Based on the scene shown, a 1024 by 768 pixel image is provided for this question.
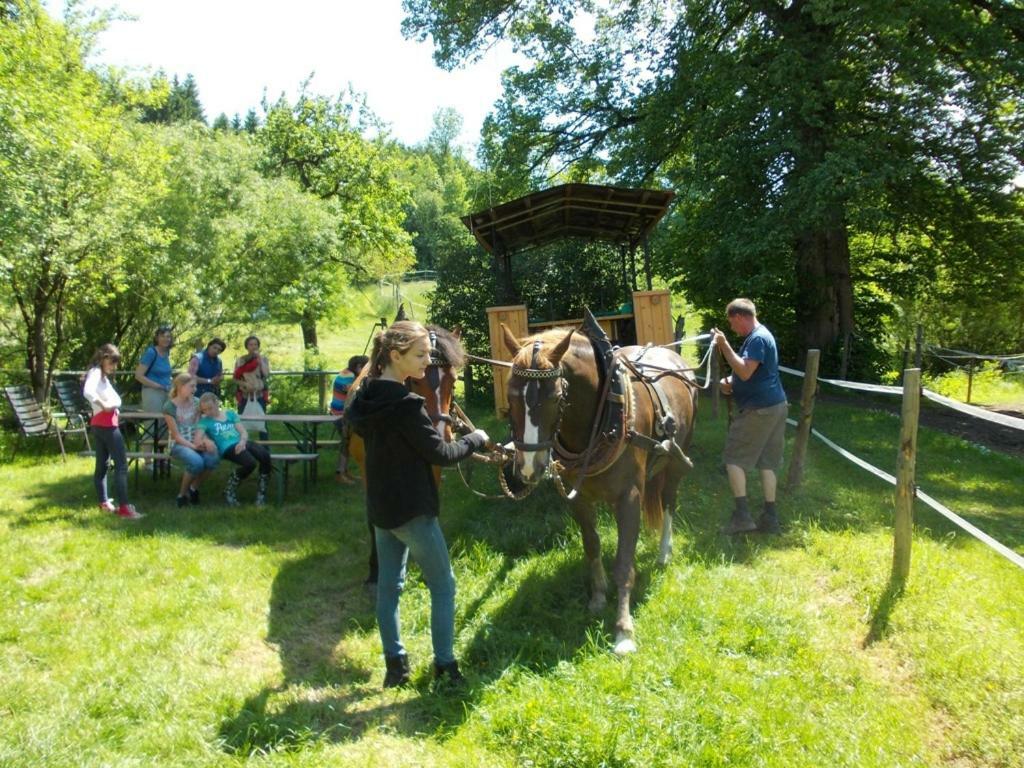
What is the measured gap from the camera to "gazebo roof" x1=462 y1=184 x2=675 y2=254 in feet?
26.9

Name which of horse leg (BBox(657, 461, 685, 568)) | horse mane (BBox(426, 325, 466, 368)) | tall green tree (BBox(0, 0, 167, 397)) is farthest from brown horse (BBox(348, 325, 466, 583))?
tall green tree (BBox(0, 0, 167, 397))

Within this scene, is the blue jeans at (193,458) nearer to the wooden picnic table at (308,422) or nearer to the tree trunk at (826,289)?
the wooden picnic table at (308,422)

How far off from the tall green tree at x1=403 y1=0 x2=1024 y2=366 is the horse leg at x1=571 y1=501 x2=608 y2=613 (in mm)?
7689

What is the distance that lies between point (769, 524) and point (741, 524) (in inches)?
10.6

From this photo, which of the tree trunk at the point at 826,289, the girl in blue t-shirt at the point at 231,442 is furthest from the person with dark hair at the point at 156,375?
the tree trunk at the point at 826,289

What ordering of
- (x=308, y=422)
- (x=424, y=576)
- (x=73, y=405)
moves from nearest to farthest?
(x=424, y=576) → (x=308, y=422) → (x=73, y=405)

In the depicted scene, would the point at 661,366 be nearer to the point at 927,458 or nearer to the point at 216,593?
the point at 216,593

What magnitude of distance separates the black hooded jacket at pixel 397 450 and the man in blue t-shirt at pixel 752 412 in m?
2.80

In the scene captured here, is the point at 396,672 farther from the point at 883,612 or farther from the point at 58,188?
the point at 58,188

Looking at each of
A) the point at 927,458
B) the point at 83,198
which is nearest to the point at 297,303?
the point at 83,198

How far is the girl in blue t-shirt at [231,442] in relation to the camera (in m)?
7.22

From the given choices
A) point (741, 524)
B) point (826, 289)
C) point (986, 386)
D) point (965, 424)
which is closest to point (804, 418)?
point (741, 524)

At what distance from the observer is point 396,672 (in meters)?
3.51

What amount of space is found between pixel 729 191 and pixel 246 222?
29.8ft
